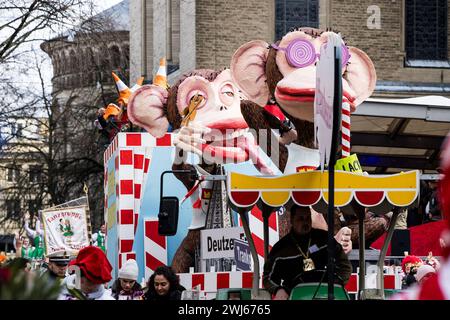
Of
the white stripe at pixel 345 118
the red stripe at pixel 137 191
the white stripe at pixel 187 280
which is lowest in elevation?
the white stripe at pixel 187 280

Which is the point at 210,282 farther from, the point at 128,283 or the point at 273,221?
the point at 273,221

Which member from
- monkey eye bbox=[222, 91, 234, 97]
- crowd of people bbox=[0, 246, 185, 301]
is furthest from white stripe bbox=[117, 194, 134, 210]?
crowd of people bbox=[0, 246, 185, 301]

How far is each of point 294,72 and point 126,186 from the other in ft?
11.2

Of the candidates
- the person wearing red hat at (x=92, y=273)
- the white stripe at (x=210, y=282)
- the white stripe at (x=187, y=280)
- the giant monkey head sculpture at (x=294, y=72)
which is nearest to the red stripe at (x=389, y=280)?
the white stripe at (x=210, y=282)

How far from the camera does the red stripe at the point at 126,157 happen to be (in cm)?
1491

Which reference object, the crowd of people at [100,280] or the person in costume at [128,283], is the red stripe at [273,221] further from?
the person in costume at [128,283]

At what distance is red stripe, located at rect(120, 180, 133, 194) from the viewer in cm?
1481

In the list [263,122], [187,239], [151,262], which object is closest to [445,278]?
[263,122]

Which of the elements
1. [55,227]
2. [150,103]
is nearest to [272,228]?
[150,103]

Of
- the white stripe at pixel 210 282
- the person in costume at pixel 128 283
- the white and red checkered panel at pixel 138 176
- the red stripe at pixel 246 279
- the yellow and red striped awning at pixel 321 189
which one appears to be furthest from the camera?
the white and red checkered panel at pixel 138 176

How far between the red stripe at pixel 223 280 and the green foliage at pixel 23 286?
8656 mm

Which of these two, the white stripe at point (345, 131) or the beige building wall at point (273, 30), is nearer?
the white stripe at point (345, 131)
